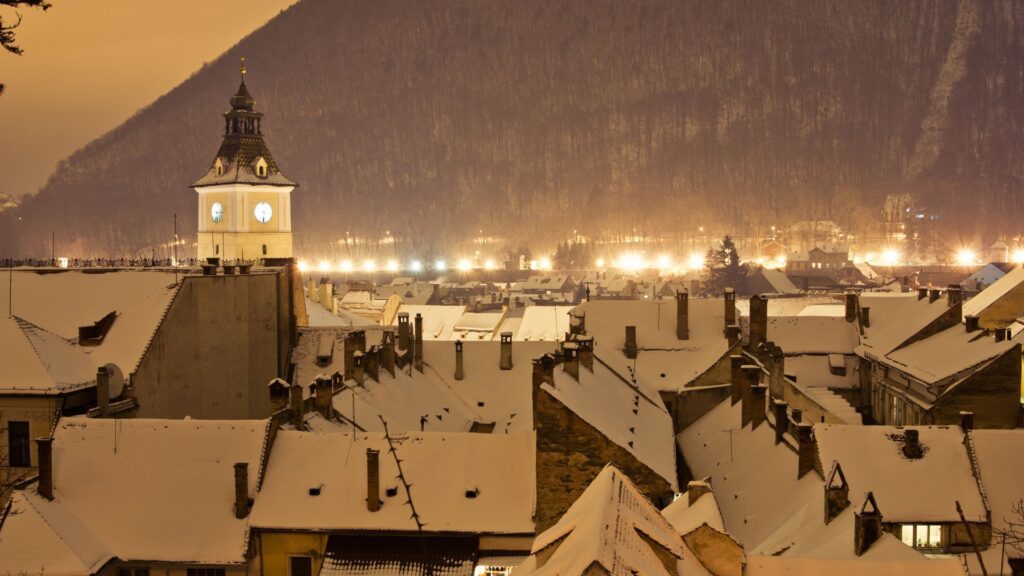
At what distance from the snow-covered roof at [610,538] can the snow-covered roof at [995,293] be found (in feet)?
179

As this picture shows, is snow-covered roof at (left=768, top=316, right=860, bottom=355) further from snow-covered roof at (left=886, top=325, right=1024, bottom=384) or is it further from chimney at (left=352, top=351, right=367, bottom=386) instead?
chimney at (left=352, top=351, right=367, bottom=386)

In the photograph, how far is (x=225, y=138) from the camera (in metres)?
82.1

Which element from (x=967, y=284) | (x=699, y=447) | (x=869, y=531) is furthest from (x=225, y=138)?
(x=967, y=284)

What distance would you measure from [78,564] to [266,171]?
2036 inches

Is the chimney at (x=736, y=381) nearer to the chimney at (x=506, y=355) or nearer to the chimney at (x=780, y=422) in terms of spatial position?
the chimney at (x=780, y=422)

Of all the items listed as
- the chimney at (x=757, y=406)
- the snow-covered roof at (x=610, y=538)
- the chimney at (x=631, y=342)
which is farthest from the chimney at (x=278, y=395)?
the chimney at (x=631, y=342)

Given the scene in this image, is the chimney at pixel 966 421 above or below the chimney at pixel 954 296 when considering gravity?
below

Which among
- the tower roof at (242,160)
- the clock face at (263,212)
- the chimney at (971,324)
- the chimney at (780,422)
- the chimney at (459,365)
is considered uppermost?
the tower roof at (242,160)

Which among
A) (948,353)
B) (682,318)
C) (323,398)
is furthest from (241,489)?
(948,353)

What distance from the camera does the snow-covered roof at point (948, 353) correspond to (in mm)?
55062

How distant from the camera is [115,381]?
4497 centimetres

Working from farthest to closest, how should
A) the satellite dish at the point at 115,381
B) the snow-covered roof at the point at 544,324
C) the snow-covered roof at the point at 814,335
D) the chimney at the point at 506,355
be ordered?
the snow-covered roof at the point at 544,324 < the snow-covered roof at the point at 814,335 < the chimney at the point at 506,355 < the satellite dish at the point at 115,381

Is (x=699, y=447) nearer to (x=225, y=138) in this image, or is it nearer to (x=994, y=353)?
(x=994, y=353)

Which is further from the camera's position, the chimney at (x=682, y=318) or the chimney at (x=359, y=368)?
the chimney at (x=682, y=318)
